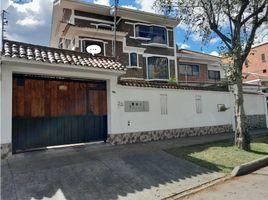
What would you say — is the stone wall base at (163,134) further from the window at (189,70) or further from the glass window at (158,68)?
the window at (189,70)

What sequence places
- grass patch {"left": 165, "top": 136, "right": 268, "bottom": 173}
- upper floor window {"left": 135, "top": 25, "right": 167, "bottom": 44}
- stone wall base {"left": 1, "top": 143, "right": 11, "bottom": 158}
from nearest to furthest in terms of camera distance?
1. stone wall base {"left": 1, "top": 143, "right": 11, "bottom": 158}
2. grass patch {"left": 165, "top": 136, "right": 268, "bottom": 173}
3. upper floor window {"left": 135, "top": 25, "right": 167, "bottom": 44}

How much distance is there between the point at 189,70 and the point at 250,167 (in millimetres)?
21822

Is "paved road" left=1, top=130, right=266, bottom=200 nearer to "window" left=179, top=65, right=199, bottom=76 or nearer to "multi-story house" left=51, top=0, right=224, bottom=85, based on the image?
"multi-story house" left=51, top=0, right=224, bottom=85

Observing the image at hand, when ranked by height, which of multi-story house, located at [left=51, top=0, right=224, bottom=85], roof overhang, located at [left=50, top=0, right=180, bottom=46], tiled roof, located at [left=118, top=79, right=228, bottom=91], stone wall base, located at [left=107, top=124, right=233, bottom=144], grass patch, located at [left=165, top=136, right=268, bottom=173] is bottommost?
grass patch, located at [left=165, top=136, right=268, bottom=173]

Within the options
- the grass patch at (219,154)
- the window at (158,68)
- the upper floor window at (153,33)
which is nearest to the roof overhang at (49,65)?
the grass patch at (219,154)

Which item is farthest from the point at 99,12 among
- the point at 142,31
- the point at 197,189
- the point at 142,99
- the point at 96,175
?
the point at 197,189

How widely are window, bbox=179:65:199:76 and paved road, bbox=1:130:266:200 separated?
Answer: 790 inches

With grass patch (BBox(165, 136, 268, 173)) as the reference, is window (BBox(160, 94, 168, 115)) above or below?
above

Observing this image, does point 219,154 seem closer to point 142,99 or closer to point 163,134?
point 163,134

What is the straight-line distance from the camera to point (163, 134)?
13.0 m

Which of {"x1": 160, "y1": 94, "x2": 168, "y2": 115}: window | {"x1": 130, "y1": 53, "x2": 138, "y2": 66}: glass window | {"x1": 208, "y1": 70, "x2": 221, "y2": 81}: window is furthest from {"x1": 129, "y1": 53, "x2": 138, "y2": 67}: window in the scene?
{"x1": 208, "y1": 70, "x2": 221, "y2": 81}: window

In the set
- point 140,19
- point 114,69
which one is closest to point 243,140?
point 114,69

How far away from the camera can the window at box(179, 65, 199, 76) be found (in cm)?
2849

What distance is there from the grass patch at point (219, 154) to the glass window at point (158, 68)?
13656mm
